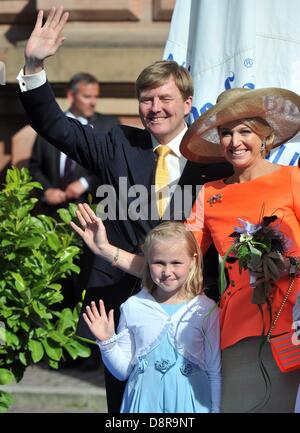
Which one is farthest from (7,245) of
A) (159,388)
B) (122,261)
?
(159,388)

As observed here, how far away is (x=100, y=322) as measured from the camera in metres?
4.41

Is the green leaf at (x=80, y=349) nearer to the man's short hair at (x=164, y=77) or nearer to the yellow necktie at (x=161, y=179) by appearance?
the yellow necktie at (x=161, y=179)

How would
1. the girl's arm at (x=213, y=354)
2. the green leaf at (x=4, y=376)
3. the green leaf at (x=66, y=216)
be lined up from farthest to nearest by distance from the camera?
the green leaf at (x=66, y=216) < the green leaf at (x=4, y=376) < the girl's arm at (x=213, y=354)

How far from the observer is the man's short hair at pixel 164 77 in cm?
458

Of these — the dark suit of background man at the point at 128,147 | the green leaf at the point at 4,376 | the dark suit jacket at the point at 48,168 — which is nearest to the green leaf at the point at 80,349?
the green leaf at the point at 4,376

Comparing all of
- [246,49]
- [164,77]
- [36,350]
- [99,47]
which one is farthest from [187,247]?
[99,47]

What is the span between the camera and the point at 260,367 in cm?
415

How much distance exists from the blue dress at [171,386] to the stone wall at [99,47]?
472 cm

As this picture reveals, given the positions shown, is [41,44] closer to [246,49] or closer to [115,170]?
[115,170]

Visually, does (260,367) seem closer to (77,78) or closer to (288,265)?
(288,265)

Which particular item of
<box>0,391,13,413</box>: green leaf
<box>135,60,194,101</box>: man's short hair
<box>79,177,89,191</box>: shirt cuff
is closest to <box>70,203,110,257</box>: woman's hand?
<box>135,60,194,101</box>: man's short hair

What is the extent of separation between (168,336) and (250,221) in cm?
49

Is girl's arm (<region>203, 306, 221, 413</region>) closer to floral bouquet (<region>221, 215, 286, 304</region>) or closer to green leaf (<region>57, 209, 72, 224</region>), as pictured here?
floral bouquet (<region>221, 215, 286, 304</region>)
